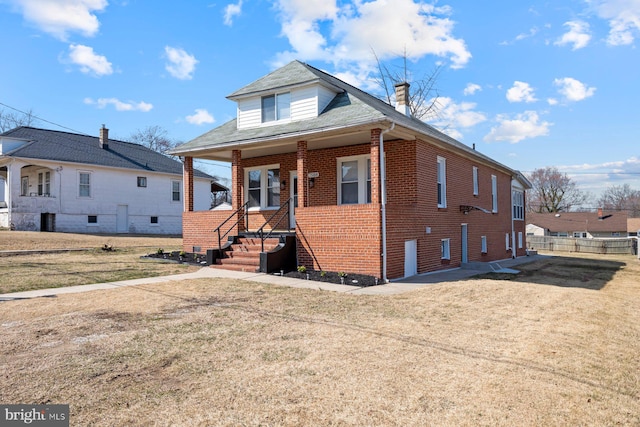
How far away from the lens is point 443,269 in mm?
15078

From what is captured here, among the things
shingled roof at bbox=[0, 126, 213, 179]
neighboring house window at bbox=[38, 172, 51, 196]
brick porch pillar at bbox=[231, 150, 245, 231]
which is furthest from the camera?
neighboring house window at bbox=[38, 172, 51, 196]

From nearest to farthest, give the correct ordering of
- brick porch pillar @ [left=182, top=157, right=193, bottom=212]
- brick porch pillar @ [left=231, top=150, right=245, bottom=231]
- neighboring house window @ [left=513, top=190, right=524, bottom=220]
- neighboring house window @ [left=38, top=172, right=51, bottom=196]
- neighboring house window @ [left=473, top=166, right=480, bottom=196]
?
brick porch pillar @ [left=231, top=150, right=245, bottom=231], brick porch pillar @ [left=182, top=157, right=193, bottom=212], neighboring house window @ [left=473, top=166, right=480, bottom=196], neighboring house window @ [left=513, top=190, right=524, bottom=220], neighboring house window @ [left=38, top=172, right=51, bottom=196]

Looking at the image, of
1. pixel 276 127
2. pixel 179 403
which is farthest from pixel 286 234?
pixel 179 403

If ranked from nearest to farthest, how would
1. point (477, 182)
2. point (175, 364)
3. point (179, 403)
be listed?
point (179, 403)
point (175, 364)
point (477, 182)

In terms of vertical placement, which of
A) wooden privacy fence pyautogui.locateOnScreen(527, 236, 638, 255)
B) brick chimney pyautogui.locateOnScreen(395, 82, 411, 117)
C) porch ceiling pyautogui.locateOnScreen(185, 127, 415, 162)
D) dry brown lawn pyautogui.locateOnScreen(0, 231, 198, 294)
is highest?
brick chimney pyautogui.locateOnScreen(395, 82, 411, 117)

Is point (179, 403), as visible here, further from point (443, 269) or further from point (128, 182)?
point (128, 182)

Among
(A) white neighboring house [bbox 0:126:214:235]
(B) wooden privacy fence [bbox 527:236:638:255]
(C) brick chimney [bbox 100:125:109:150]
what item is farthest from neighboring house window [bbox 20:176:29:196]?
(B) wooden privacy fence [bbox 527:236:638:255]

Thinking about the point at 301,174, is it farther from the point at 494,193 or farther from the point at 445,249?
the point at 494,193

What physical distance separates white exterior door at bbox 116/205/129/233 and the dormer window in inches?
753

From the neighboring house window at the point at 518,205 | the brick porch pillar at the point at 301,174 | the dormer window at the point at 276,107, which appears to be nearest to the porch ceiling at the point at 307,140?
the brick porch pillar at the point at 301,174

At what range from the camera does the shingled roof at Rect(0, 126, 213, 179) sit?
26766 millimetres

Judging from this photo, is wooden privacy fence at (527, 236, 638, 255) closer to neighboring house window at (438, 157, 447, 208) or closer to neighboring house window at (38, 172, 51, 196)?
neighboring house window at (438, 157, 447, 208)

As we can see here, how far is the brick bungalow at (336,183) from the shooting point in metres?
11.7

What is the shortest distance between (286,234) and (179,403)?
950cm
